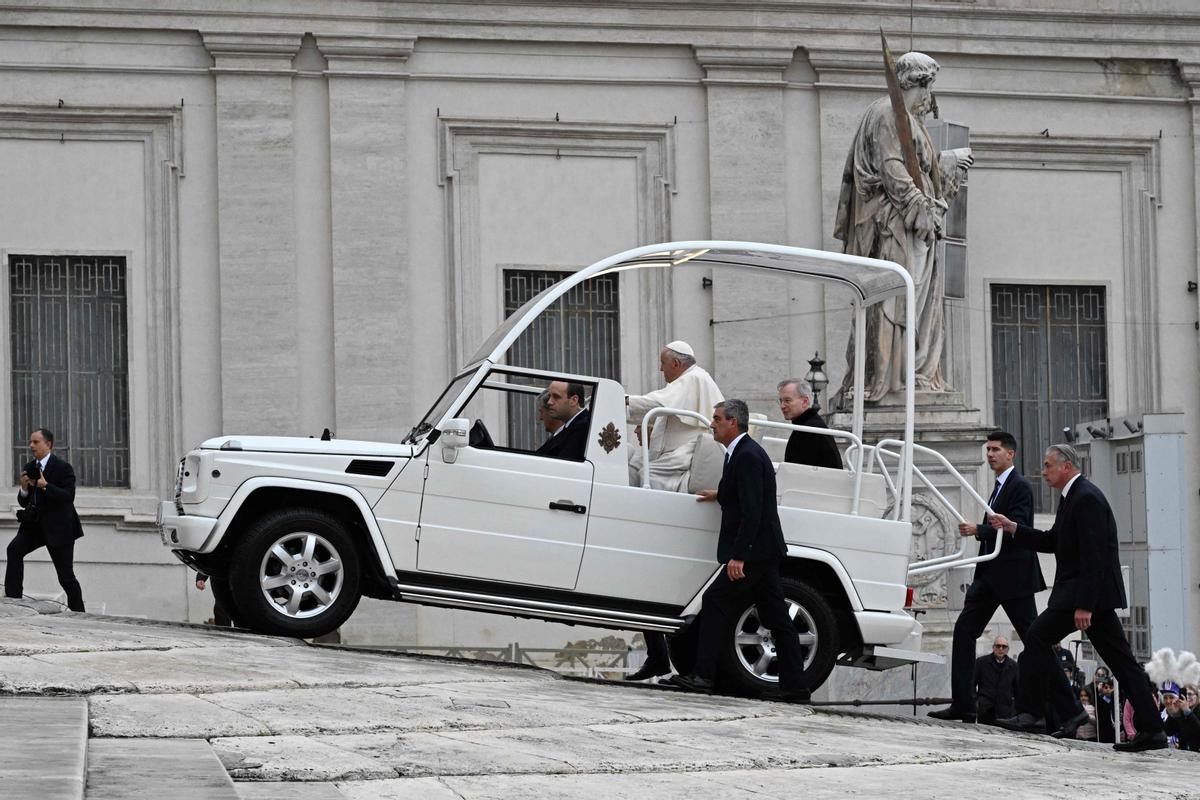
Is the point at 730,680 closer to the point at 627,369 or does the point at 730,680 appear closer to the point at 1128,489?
the point at 1128,489

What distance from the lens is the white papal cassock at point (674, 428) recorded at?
1182 cm

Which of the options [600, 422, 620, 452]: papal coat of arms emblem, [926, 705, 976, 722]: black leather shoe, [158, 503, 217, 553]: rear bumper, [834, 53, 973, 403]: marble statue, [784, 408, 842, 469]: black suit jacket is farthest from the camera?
[834, 53, 973, 403]: marble statue

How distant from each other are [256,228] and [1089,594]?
49.7ft

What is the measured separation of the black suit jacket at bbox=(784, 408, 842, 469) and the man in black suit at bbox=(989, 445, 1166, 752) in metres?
1.51

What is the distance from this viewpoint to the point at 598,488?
11531 millimetres

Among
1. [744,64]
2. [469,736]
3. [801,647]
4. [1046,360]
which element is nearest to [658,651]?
[801,647]

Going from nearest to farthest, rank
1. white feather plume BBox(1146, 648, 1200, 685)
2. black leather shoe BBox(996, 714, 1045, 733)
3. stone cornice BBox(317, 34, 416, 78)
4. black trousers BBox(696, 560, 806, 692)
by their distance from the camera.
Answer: black trousers BBox(696, 560, 806, 692), black leather shoe BBox(996, 714, 1045, 733), white feather plume BBox(1146, 648, 1200, 685), stone cornice BBox(317, 34, 416, 78)

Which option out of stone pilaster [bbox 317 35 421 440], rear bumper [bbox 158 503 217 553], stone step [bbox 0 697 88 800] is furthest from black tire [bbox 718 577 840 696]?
stone pilaster [bbox 317 35 421 440]

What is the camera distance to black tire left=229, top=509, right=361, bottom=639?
1158cm

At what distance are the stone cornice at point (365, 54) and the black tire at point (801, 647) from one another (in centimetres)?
1401

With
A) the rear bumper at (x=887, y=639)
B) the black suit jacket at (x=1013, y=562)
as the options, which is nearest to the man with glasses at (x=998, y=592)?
the black suit jacket at (x=1013, y=562)

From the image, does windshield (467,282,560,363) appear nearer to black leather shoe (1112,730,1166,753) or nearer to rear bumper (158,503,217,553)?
rear bumper (158,503,217,553)

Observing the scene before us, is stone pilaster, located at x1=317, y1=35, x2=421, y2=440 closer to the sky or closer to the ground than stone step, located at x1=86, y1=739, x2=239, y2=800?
closer to the sky

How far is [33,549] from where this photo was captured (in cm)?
1630
